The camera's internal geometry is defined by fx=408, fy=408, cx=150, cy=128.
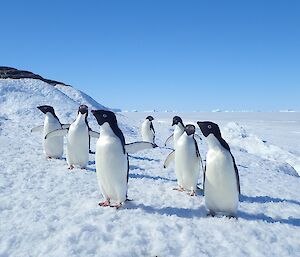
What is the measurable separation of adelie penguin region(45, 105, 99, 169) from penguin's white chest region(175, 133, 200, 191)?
2197 millimetres

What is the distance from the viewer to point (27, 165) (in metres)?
8.38

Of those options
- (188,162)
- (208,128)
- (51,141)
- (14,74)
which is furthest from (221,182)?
(14,74)

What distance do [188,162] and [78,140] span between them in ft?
8.47

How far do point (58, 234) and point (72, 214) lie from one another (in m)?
0.75

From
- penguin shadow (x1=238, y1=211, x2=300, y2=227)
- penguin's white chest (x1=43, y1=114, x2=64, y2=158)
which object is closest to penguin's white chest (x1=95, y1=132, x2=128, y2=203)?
penguin shadow (x1=238, y1=211, x2=300, y2=227)

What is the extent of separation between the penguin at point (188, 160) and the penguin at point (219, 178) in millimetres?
1022

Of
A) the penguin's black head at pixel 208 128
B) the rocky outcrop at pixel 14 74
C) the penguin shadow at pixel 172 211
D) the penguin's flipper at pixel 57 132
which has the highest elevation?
the rocky outcrop at pixel 14 74

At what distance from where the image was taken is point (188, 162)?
6613 mm

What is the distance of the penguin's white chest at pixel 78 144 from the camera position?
8.14 m

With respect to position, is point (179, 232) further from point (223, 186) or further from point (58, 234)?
point (58, 234)

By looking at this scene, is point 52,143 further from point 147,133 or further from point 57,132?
point 147,133

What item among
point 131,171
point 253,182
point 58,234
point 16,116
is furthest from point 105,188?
point 16,116

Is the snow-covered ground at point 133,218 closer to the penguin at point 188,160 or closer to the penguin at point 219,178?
the penguin at point 219,178

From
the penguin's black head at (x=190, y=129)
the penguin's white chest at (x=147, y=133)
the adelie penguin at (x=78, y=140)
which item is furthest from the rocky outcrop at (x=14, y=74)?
the penguin's black head at (x=190, y=129)
